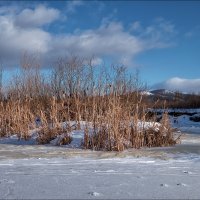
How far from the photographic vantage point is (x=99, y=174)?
5.43 m

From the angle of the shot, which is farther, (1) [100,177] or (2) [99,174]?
(2) [99,174]

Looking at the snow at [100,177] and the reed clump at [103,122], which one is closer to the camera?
the snow at [100,177]

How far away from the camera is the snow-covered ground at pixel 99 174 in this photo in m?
4.25

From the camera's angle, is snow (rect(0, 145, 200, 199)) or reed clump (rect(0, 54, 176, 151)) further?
reed clump (rect(0, 54, 176, 151))

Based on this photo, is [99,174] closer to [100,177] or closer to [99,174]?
[99,174]

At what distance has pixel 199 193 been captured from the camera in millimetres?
4254

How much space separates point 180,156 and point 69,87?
414 inches

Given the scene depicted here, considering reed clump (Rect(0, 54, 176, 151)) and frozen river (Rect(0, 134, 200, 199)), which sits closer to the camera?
frozen river (Rect(0, 134, 200, 199))

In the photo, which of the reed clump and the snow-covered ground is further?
the reed clump

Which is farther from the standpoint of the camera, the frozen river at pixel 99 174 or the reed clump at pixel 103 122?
the reed clump at pixel 103 122

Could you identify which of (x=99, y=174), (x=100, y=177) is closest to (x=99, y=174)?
(x=99, y=174)

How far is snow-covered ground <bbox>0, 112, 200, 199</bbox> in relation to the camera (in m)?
4.25

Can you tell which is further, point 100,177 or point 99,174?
point 99,174

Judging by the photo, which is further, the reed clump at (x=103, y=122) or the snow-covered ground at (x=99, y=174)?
the reed clump at (x=103, y=122)
